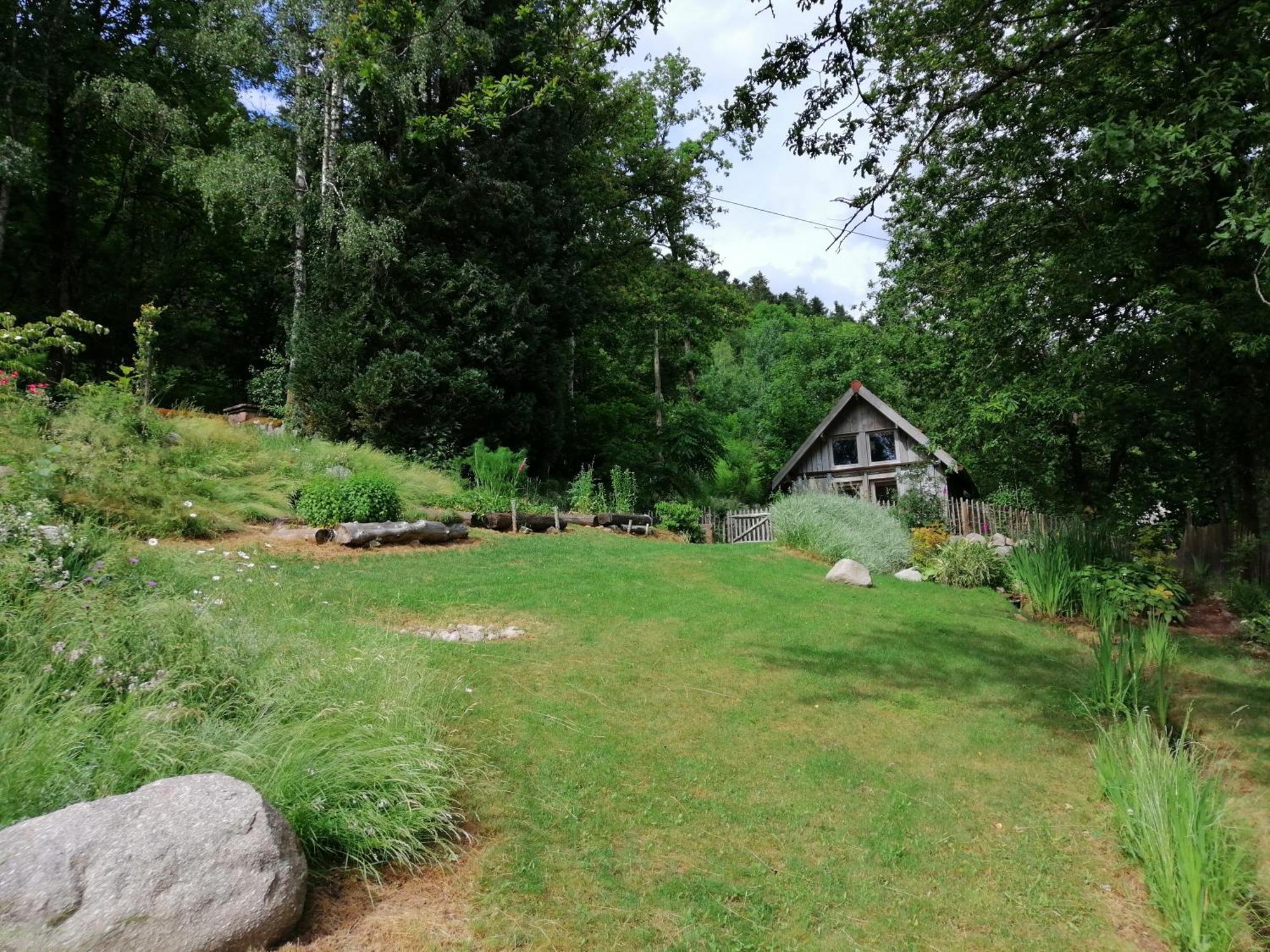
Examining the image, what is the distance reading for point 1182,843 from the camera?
145 inches

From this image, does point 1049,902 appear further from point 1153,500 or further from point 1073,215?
point 1153,500

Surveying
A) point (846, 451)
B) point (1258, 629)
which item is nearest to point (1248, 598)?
point (1258, 629)

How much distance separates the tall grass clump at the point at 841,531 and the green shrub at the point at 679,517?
2.33m

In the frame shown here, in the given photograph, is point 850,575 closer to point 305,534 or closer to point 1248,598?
point 1248,598

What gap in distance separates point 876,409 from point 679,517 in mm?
11261

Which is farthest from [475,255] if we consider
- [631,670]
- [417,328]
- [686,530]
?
[631,670]

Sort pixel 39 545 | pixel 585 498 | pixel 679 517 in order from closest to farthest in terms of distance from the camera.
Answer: pixel 39 545, pixel 585 498, pixel 679 517

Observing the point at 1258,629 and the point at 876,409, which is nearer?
the point at 1258,629

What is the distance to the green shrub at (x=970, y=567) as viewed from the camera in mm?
13414

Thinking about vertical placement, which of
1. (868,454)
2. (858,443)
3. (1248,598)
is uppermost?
(858,443)

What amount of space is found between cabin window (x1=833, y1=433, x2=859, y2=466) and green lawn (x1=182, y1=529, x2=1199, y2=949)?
18615 mm

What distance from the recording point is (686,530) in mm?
18875

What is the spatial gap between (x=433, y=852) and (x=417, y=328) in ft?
50.4

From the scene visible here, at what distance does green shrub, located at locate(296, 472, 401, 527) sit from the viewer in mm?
10844
